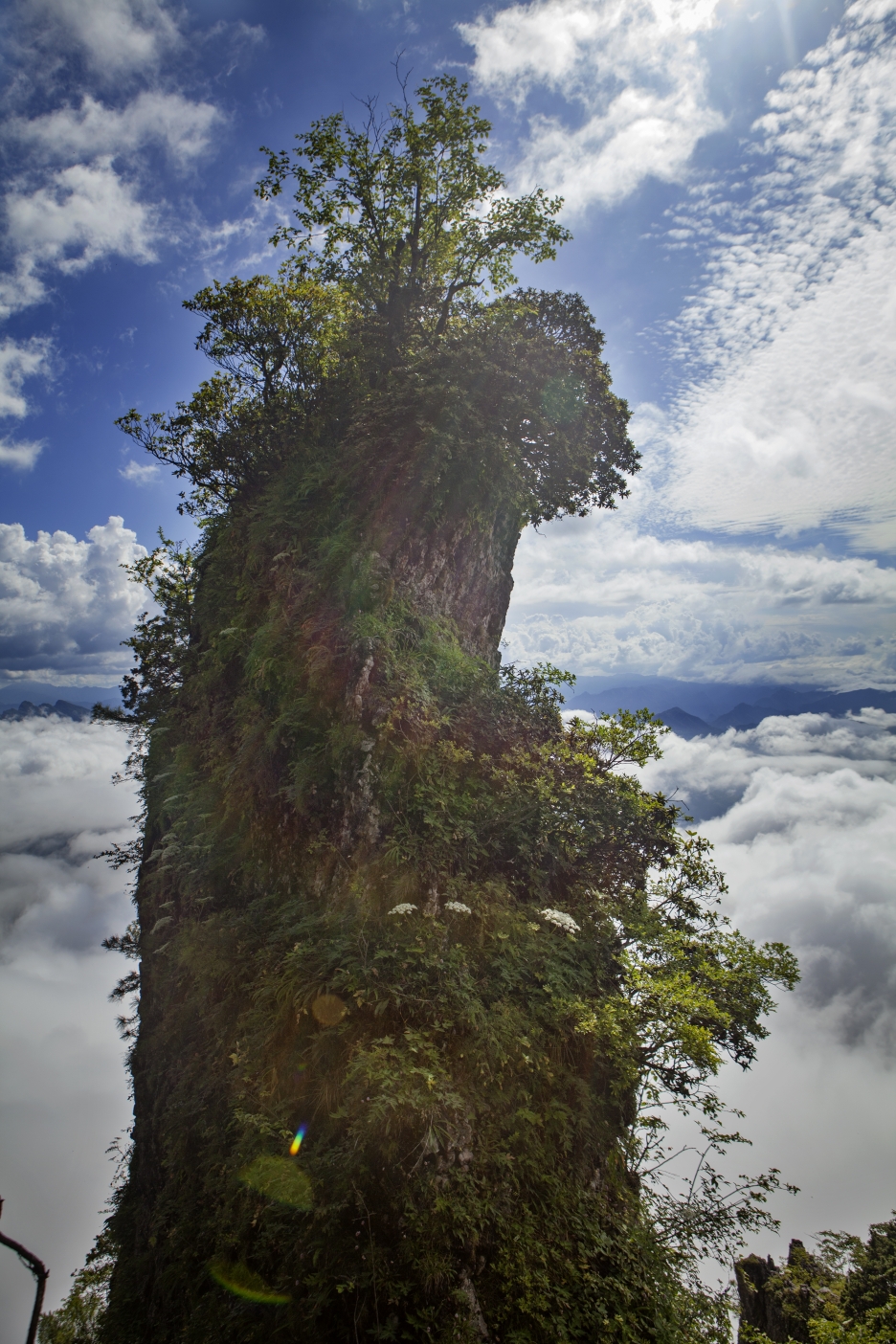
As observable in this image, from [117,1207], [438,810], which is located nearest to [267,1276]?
[438,810]

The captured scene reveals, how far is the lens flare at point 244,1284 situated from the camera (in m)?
6.59

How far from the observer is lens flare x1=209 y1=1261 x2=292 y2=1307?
259 inches

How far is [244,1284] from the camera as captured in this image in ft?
23.1

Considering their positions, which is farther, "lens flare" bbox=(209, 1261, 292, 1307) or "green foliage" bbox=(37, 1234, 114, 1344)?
"green foliage" bbox=(37, 1234, 114, 1344)

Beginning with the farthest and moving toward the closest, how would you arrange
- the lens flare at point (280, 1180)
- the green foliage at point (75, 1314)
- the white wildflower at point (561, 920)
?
the green foliage at point (75, 1314)
the white wildflower at point (561, 920)
the lens flare at point (280, 1180)

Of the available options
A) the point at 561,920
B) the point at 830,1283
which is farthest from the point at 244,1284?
the point at 830,1283

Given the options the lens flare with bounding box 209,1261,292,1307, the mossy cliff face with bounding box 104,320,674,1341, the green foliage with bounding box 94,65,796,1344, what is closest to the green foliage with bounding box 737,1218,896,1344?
the green foliage with bounding box 94,65,796,1344

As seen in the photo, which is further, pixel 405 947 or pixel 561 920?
pixel 561 920

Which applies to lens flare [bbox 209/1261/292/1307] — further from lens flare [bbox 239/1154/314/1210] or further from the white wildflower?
the white wildflower

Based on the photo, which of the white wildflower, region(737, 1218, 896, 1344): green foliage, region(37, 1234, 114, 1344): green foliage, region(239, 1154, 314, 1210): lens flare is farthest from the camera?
region(737, 1218, 896, 1344): green foliage

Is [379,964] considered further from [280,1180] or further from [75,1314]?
[75,1314]

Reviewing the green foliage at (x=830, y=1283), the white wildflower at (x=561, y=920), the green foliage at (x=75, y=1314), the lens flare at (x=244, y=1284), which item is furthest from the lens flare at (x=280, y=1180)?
the green foliage at (x=830, y=1283)

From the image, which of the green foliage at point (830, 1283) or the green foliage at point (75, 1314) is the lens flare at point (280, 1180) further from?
the green foliage at point (830, 1283)

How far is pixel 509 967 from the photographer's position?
8.84 meters
